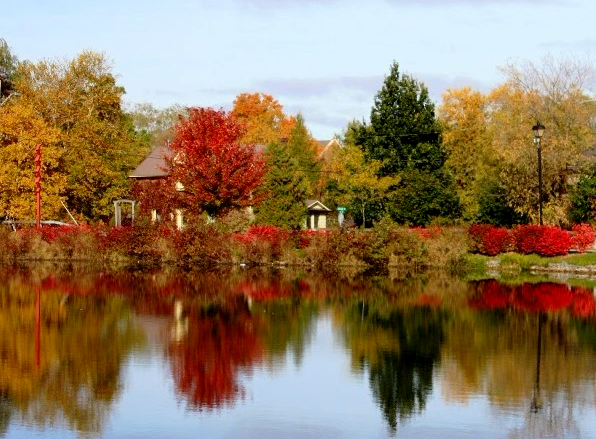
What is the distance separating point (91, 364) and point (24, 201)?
41.2 metres

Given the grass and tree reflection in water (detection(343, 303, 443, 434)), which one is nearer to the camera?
tree reflection in water (detection(343, 303, 443, 434))

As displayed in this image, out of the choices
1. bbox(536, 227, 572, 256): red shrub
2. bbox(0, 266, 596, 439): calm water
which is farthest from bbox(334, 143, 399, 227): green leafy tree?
bbox(0, 266, 596, 439): calm water

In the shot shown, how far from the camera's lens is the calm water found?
43.1 ft

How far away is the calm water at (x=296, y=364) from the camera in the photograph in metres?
13.1

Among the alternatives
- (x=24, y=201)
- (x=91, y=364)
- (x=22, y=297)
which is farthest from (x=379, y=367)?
(x=24, y=201)

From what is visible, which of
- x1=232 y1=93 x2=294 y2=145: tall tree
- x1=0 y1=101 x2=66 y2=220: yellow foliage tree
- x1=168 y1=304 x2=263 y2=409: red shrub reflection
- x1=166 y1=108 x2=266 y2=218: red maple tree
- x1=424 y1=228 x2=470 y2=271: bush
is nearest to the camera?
x1=168 y1=304 x2=263 y2=409: red shrub reflection

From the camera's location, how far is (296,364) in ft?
58.6

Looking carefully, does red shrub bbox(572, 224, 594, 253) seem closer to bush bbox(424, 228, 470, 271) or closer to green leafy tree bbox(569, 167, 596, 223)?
green leafy tree bbox(569, 167, 596, 223)

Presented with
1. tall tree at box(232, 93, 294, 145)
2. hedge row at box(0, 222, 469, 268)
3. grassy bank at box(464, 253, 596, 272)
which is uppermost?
tall tree at box(232, 93, 294, 145)

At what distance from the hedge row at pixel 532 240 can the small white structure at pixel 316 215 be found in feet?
99.3

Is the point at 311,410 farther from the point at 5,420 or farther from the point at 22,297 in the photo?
the point at 22,297

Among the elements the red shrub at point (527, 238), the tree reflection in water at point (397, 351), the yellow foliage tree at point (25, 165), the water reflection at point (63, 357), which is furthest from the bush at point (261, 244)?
the tree reflection in water at point (397, 351)

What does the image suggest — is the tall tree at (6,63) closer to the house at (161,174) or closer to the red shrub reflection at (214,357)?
the house at (161,174)

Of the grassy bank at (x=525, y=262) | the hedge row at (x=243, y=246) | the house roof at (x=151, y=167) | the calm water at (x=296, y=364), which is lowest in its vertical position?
the calm water at (x=296, y=364)
